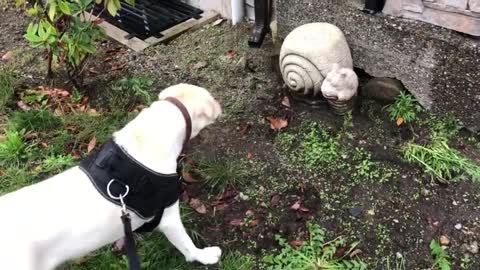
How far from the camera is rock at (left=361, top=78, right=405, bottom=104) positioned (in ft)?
11.6

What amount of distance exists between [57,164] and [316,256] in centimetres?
174

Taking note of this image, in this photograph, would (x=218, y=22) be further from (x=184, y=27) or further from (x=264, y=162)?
(x=264, y=162)

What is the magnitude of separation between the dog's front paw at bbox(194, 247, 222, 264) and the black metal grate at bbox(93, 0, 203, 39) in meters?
2.37

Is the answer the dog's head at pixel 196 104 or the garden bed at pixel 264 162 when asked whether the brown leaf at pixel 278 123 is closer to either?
the garden bed at pixel 264 162

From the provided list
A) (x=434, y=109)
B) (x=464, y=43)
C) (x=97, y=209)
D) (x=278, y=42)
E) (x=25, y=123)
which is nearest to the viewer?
(x=97, y=209)

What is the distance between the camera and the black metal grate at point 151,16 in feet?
15.8

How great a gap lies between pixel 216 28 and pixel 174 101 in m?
2.34

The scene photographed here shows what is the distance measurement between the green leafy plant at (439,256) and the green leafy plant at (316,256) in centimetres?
35

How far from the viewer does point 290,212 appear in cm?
309

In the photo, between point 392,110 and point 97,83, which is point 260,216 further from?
point 97,83

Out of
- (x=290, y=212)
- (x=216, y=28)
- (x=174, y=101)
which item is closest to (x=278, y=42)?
(x=216, y=28)

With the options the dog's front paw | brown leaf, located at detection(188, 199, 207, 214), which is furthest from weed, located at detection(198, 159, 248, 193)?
the dog's front paw

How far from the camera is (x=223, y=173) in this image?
10.8ft

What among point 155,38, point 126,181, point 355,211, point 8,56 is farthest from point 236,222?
point 8,56
